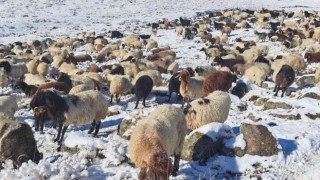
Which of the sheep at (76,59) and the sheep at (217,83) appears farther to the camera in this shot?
the sheep at (76,59)

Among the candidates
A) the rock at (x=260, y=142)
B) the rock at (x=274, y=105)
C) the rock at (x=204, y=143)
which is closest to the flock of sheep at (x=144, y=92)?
the rock at (x=204, y=143)

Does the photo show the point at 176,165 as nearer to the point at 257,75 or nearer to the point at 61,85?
the point at 61,85

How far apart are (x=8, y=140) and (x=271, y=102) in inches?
331

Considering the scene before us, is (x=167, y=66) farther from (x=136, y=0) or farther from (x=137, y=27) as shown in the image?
(x=136, y=0)

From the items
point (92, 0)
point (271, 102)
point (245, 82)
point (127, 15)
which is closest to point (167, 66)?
point (245, 82)

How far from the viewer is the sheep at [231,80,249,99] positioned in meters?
15.6

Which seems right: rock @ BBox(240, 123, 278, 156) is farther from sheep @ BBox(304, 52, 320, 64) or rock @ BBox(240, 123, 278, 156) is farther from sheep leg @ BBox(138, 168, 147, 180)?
sheep @ BBox(304, 52, 320, 64)

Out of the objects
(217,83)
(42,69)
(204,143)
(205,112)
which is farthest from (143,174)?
(42,69)

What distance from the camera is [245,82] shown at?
1600 cm

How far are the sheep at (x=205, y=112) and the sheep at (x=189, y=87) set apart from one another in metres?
3.36

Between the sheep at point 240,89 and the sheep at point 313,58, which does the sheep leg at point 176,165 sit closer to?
the sheep at point 240,89

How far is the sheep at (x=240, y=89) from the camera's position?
15555 mm

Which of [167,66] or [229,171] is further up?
[229,171]

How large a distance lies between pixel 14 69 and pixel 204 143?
14.5 meters
